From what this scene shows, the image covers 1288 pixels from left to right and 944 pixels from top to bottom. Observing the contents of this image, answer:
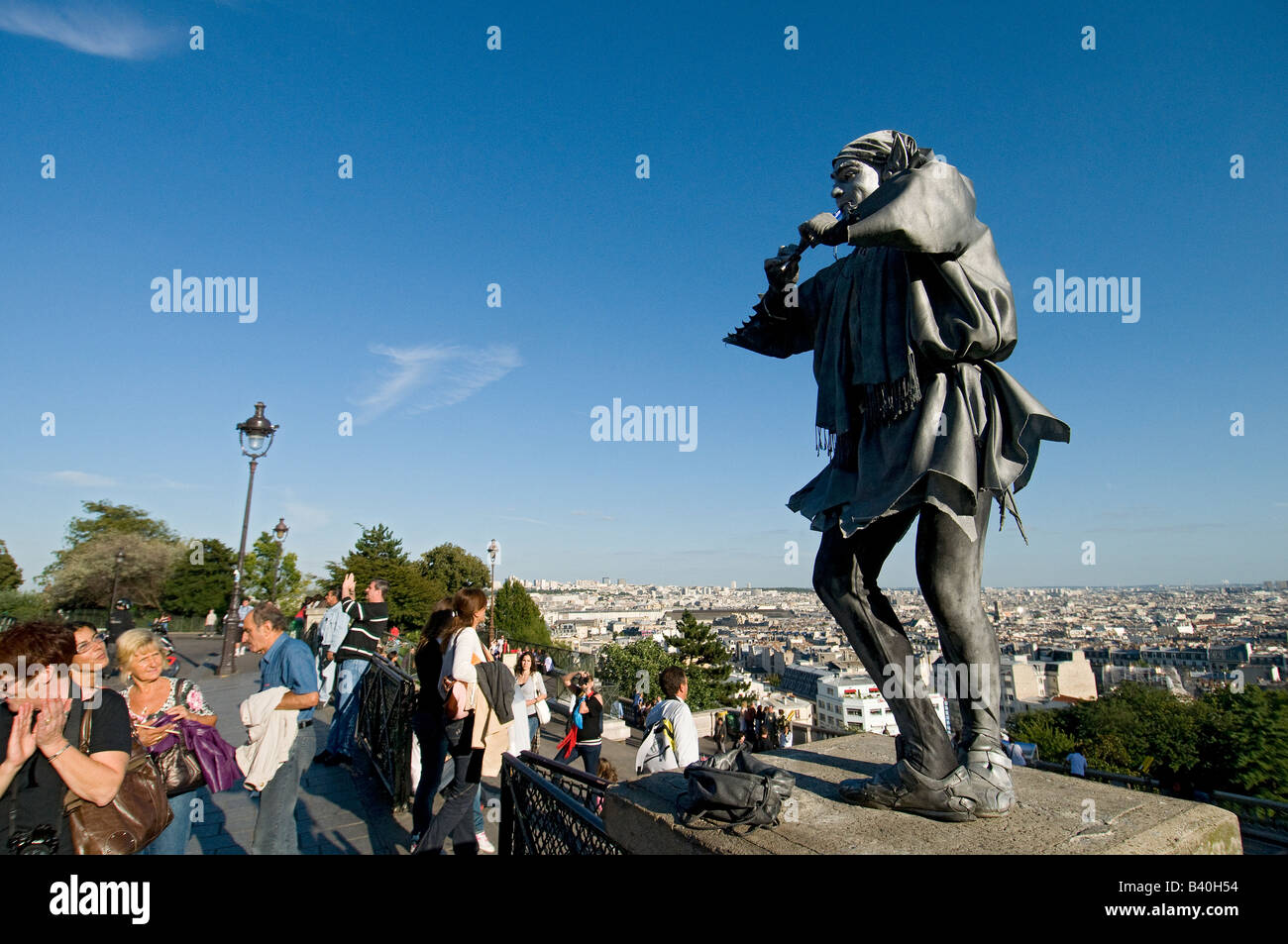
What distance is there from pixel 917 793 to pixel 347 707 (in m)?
7.79

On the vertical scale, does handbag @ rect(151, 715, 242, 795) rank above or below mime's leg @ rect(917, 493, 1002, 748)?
below

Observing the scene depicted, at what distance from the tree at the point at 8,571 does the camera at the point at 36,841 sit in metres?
52.6

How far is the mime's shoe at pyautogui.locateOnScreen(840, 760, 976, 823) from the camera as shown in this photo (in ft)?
6.55

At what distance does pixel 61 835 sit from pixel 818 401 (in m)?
3.52

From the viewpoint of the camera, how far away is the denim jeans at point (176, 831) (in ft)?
12.0

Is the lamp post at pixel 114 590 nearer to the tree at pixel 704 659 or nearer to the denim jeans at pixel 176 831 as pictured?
the denim jeans at pixel 176 831

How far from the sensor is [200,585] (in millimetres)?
43812

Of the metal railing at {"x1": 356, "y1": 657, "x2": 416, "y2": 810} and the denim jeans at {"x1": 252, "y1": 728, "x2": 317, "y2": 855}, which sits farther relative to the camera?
the metal railing at {"x1": 356, "y1": 657, "x2": 416, "y2": 810}

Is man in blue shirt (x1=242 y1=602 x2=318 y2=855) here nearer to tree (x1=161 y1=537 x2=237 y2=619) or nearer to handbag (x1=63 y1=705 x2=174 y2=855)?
handbag (x1=63 y1=705 x2=174 y2=855)

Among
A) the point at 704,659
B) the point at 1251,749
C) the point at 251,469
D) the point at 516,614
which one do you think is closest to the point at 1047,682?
the point at 704,659

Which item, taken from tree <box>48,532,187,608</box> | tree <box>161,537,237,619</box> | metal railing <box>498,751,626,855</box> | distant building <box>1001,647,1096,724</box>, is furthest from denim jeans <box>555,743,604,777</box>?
distant building <box>1001,647,1096,724</box>

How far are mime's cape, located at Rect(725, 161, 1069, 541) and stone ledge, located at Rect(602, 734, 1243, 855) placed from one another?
861mm
